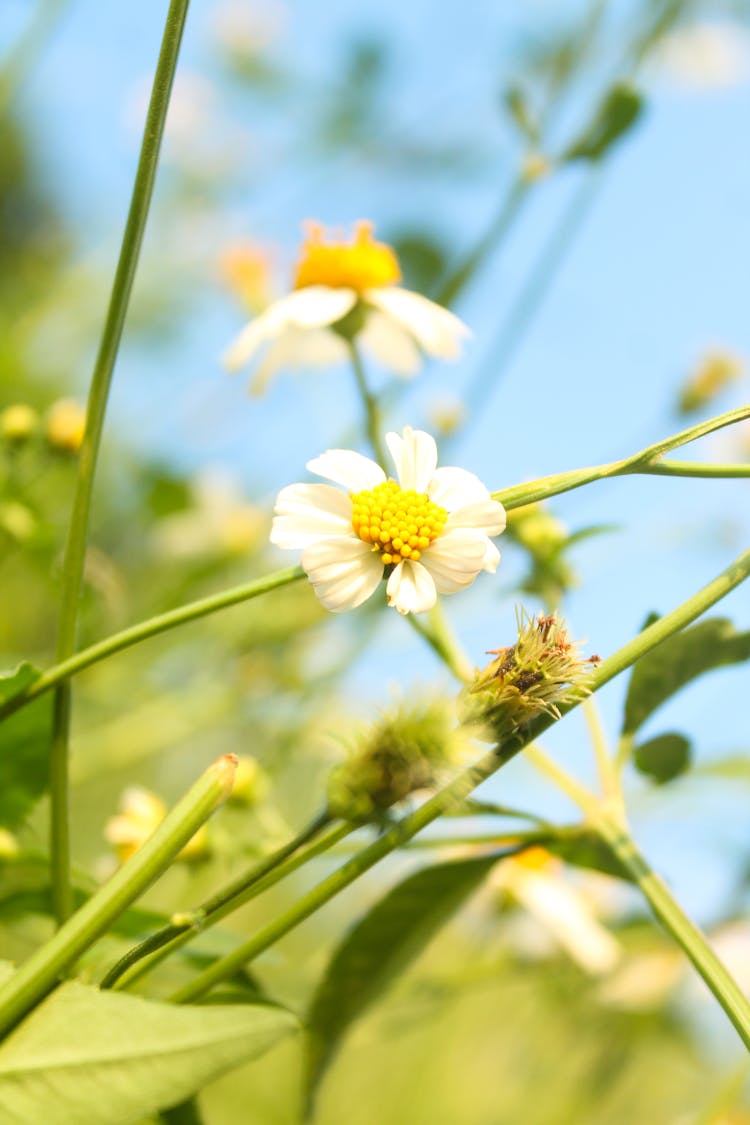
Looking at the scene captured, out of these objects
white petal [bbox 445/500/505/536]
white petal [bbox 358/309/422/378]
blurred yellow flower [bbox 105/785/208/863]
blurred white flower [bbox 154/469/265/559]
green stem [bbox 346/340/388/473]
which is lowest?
white petal [bbox 445/500/505/536]

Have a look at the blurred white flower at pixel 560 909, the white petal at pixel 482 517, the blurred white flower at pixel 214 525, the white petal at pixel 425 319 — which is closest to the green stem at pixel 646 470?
the white petal at pixel 482 517

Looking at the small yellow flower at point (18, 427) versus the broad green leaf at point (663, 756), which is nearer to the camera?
the broad green leaf at point (663, 756)

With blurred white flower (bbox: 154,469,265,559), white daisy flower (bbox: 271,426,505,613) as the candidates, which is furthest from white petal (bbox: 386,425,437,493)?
blurred white flower (bbox: 154,469,265,559)

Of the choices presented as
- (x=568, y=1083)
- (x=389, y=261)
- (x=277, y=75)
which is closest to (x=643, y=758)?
(x=389, y=261)

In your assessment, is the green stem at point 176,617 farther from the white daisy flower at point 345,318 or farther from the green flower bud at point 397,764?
the white daisy flower at point 345,318

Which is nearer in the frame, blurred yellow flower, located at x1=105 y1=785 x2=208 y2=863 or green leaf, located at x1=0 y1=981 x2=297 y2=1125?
green leaf, located at x1=0 y1=981 x2=297 y2=1125

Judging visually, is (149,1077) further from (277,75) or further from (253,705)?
(277,75)

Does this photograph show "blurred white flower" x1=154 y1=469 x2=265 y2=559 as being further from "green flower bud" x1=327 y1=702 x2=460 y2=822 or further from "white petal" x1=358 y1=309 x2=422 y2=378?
"green flower bud" x1=327 y1=702 x2=460 y2=822
